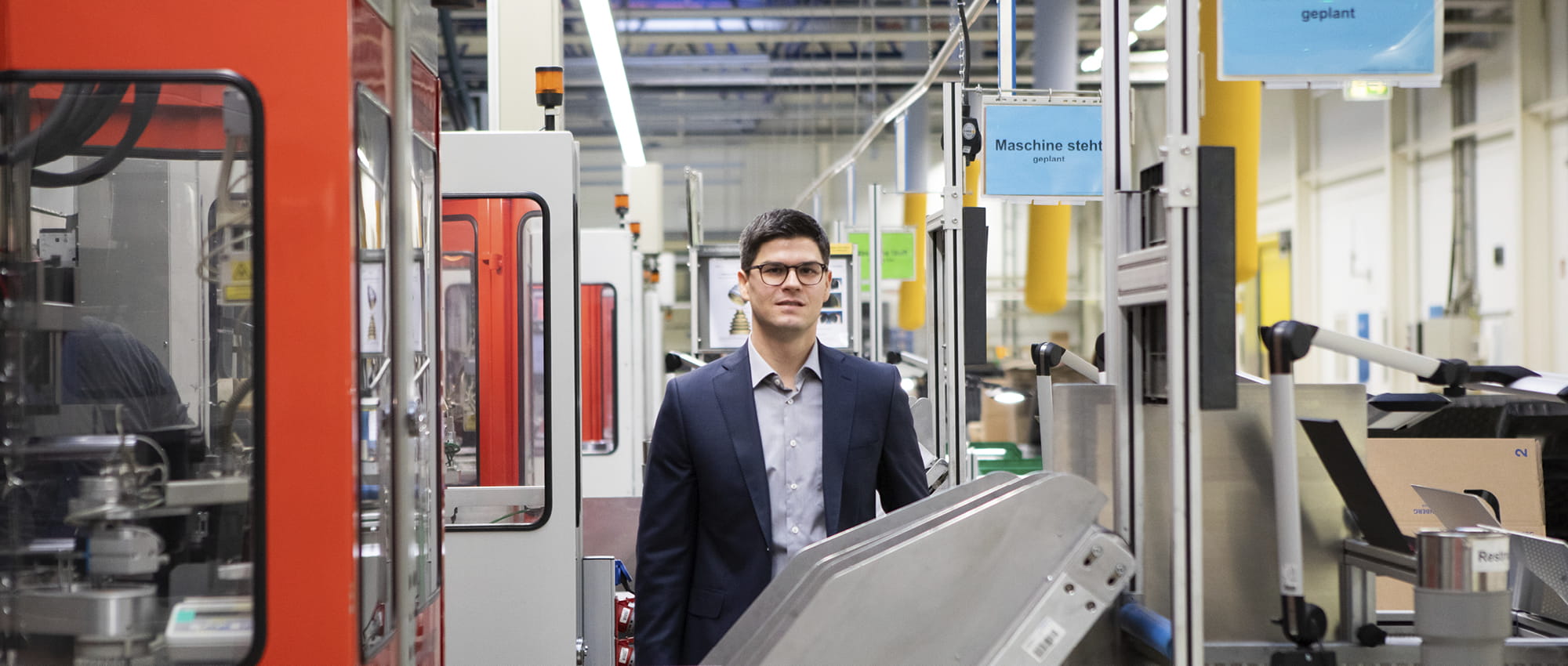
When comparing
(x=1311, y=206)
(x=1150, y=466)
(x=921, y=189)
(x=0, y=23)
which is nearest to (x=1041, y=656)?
(x=1150, y=466)

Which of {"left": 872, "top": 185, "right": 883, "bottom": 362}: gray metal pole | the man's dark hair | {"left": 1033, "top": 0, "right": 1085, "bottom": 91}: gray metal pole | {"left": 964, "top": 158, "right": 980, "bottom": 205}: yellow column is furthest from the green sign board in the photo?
the man's dark hair

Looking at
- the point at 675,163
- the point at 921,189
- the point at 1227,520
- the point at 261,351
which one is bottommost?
the point at 1227,520

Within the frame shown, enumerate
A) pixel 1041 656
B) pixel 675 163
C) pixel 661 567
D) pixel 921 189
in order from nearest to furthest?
1. pixel 1041 656
2. pixel 661 567
3. pixel 921 189
4. pixel 675 163

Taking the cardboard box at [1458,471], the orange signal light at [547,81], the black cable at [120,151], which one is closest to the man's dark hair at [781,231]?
the black cable at [120,151]

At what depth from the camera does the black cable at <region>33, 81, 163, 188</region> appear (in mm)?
1631

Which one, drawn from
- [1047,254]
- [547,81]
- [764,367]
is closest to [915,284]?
[1047,254]

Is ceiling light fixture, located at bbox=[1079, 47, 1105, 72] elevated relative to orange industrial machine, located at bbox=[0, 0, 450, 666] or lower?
elevated

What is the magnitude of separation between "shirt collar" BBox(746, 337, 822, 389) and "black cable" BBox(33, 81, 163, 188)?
3.64 feet

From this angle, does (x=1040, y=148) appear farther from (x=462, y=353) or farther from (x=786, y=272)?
(x=786, y=272)

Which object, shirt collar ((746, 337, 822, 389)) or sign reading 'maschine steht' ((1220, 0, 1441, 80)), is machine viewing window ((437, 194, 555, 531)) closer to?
shirt collar ((746, 337, 822, 389))

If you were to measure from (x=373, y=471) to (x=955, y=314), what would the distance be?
95.8 inches

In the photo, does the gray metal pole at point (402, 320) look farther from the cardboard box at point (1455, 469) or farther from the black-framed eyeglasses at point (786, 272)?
the cardboard box at point (1455, 469)

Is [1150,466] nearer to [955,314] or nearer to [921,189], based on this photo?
[955,314]

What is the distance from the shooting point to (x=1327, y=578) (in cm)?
191
